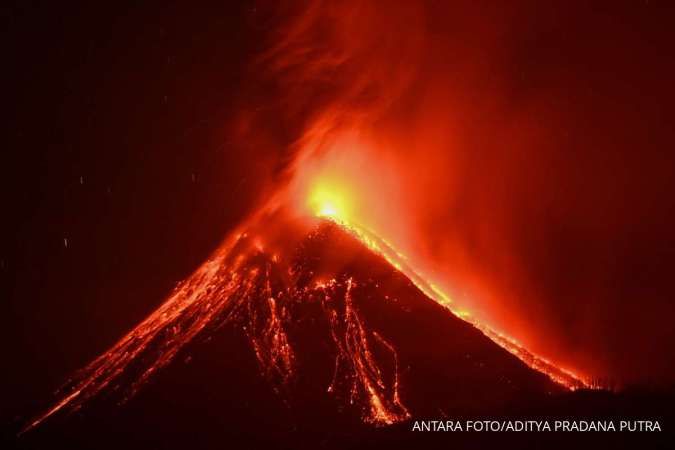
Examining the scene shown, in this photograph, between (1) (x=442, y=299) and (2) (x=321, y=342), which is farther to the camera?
(1) (x=442, y=299)

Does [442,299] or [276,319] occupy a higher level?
[442,299]

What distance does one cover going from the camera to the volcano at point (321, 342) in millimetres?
22578

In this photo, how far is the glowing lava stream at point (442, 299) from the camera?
2377cm

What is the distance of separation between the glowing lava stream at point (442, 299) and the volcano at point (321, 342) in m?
0.10

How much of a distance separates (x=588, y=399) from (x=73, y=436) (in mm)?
16933

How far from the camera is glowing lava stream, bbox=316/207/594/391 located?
2377 cm

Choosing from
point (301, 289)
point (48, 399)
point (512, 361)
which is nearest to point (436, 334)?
point (512, 361)

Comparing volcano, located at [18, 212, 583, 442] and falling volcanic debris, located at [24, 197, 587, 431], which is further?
falling volcanic debris, located at [24, 197, 587, 431]

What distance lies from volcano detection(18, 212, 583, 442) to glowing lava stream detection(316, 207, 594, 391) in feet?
0.33

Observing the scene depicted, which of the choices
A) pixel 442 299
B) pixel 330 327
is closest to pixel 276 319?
pixel 330 327

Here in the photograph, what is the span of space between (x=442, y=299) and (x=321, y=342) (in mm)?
5226

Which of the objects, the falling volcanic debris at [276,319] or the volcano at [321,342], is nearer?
the volcano at [321,342]

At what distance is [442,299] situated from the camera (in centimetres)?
2839

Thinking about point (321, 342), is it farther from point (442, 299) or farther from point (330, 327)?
point (442, 299)
